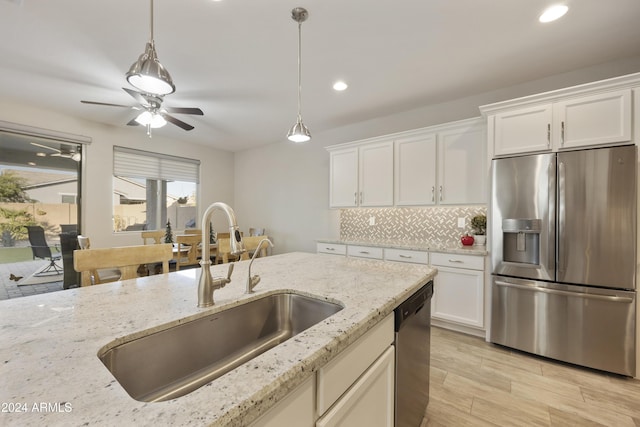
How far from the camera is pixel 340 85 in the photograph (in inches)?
115

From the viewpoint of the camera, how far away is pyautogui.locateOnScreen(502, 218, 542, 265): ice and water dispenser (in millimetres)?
2316

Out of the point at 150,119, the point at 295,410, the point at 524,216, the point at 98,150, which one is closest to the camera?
the point at 295,410

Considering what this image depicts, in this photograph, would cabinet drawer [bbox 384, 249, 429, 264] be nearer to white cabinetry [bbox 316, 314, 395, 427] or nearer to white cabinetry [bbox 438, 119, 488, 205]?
white cabinetry [bbox 438, 119, 488, 205]

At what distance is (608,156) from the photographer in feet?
6.72

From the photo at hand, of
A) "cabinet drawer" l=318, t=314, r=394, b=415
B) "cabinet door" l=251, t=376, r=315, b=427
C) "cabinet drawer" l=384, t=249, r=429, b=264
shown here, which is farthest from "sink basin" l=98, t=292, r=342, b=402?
"cabinet drawer" l=384, t=249, r=429, b=264

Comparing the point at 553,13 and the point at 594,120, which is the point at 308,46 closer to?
the point at 553,13

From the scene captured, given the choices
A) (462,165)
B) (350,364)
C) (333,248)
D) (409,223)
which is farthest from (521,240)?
(350,364)

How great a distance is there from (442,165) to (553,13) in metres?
1.49

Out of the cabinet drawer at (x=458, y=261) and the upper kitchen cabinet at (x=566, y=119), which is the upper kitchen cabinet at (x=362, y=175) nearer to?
the cabinet drawer at (x=458, y=261)

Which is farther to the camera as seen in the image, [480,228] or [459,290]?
[480,228]

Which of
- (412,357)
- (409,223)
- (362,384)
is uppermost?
(409,223)

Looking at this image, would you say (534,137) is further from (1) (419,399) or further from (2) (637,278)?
(1) (419,399)

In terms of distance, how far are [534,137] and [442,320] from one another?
2020 mm

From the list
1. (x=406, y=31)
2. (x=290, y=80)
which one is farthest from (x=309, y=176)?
(x=406, y=31)
